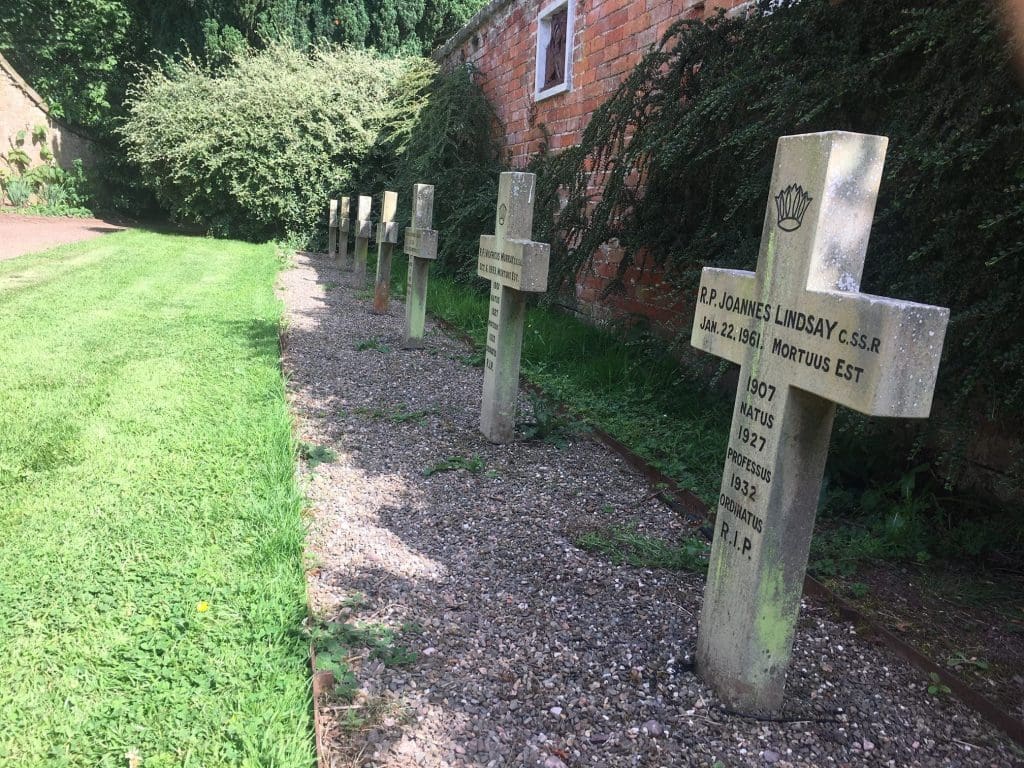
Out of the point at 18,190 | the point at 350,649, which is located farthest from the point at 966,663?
the point at 18,190

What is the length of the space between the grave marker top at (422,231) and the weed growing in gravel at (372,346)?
86cm

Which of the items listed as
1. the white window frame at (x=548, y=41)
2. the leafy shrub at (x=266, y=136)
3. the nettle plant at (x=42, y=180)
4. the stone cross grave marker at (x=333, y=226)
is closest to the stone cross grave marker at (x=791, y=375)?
the white window frame at (x=548, y=41)

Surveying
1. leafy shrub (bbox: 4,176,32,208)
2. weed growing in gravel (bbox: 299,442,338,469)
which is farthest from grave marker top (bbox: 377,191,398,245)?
leafy shrub (bbox: 4,176,32,208)

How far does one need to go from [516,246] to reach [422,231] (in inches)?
110

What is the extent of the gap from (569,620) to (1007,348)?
2054mm

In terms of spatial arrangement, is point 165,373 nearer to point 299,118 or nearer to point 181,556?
point 181,556

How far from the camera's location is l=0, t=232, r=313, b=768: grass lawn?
199 cm

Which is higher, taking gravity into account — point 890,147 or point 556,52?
point 556,52

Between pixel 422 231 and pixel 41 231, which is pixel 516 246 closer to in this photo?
pixel 422 231

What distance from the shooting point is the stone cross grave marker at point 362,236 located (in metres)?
10.3

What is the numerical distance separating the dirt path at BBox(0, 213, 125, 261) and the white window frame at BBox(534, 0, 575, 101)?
7893mm

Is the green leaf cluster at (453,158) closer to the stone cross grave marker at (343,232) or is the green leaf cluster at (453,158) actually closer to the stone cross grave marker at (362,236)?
the stone cross grave marker at (362,236)

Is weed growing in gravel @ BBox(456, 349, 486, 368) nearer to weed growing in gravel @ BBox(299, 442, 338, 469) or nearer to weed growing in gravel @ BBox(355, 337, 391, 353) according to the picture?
weed growing in gravel @ BBox(355, 337, 391, 353)

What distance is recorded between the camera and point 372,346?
677 cm
